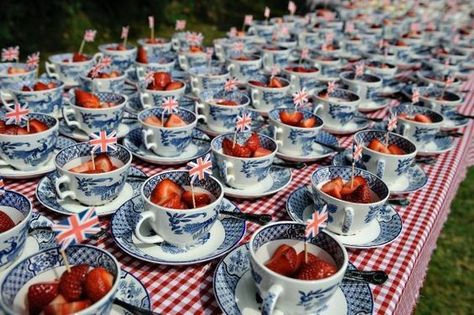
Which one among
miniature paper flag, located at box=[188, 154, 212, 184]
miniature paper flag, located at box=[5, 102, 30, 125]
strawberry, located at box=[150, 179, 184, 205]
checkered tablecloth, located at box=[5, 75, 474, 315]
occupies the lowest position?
checkered tablecloth, located at box=[5, 75, 474, 315]

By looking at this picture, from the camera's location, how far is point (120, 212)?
4.25 feet

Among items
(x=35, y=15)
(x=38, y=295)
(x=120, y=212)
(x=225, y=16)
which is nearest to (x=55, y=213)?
(x=120, y=212)

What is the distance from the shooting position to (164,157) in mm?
1737

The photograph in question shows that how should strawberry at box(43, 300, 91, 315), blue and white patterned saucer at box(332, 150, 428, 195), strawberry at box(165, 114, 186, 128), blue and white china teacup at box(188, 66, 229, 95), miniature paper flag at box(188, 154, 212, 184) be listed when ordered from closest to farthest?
strawberry at box(43, 300, 91, 315) < miniature paper flag at box(188, 154, 212, 184) < blue and white patterned saucer at box(332, 150, 428, 195) < strawberry at box(165, 114, 186, 128) < blue and white china teacup at box(188, 66, 229, 95)

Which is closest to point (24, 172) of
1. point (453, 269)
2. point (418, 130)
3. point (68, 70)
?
point (68, 70)

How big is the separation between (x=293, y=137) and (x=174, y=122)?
0.48 meters

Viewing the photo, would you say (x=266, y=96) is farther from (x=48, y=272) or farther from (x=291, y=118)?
(x=48, y=272)

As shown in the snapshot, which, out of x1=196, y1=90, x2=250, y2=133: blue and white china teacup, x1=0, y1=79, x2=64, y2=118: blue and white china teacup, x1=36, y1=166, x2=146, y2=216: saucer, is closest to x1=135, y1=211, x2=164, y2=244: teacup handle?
x1=36, y1=166, x2=146, y2=216: saucer

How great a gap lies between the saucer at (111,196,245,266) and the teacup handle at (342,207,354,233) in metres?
0.30

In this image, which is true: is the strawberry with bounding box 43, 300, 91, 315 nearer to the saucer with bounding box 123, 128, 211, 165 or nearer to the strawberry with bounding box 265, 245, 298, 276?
the strawberry with bounding box 265, 245, 298, 276

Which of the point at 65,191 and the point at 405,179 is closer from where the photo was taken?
the point at 65,191

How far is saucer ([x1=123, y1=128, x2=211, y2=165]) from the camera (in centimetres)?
172

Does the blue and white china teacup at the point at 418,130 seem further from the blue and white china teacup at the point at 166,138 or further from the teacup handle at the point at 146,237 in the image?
the teacup handle at the point at 146,237

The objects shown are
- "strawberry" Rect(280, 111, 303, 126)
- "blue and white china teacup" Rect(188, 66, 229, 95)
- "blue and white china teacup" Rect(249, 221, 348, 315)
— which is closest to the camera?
"blue and white china teacup" Rect(249, 221, 348, 315)
